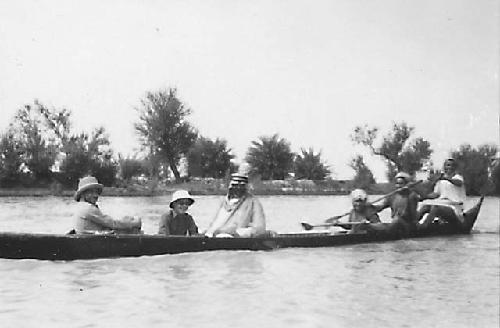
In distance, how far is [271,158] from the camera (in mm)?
26484

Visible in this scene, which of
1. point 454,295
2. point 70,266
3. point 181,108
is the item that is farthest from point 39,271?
point 181,108

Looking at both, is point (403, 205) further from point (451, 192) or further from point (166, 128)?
point (166, 128)

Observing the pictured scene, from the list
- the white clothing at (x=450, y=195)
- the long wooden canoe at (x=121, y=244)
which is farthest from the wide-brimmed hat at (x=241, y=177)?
the white clothing at (x=450, y=195)

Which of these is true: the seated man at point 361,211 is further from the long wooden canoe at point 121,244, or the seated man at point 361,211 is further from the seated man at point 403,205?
the long wooden canoe at point 121,244

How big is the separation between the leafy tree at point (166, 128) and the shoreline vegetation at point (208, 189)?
0.64m

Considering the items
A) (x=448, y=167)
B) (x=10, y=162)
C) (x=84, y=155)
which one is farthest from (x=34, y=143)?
(x=448, y=167)

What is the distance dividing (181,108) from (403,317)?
21.8 ft

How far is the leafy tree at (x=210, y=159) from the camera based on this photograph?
601 inches

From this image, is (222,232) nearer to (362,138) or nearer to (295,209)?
(295,209)

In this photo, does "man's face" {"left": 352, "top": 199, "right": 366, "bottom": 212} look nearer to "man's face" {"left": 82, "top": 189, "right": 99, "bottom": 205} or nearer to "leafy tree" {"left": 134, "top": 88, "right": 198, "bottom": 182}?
"leafy tree" {"left": 134, "top": 88, "right": 198, "bottom": 182}

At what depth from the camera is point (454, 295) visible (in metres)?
6.07

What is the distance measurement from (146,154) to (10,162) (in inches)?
191

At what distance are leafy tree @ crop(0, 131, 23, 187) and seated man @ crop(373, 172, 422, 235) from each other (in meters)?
5.20

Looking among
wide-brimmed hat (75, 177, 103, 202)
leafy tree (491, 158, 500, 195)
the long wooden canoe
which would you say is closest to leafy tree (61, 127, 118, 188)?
the long wooden canoe
